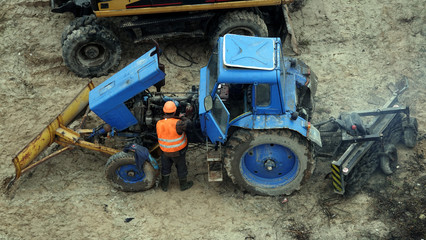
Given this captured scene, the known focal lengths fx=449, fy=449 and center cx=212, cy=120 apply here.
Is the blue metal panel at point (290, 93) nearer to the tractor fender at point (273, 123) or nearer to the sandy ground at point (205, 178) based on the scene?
the tractor fender at point (273, 123)

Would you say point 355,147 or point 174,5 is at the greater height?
point 174,5

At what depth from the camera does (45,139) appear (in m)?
7.07

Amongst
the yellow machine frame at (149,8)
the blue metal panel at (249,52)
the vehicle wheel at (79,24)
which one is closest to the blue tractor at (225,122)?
the blue metal panel at (249,52)

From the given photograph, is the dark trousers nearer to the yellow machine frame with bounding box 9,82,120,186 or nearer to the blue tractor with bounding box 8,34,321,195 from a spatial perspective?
the blue tractor with bounding box 8,34,321,195

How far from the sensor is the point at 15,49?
405 inches

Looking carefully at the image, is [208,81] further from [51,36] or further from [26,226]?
[51,36]

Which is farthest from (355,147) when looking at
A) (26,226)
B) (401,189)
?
(26,226)

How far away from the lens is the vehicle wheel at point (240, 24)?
9367 millimetres

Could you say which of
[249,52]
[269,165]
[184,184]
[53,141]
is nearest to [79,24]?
[53,141]

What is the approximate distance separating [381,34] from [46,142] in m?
7.80

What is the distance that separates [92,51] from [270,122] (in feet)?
15.7

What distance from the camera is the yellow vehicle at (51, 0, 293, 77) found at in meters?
8.91

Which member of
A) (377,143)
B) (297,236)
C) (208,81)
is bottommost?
(297,236)

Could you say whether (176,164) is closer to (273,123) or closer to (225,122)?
(225,122)
